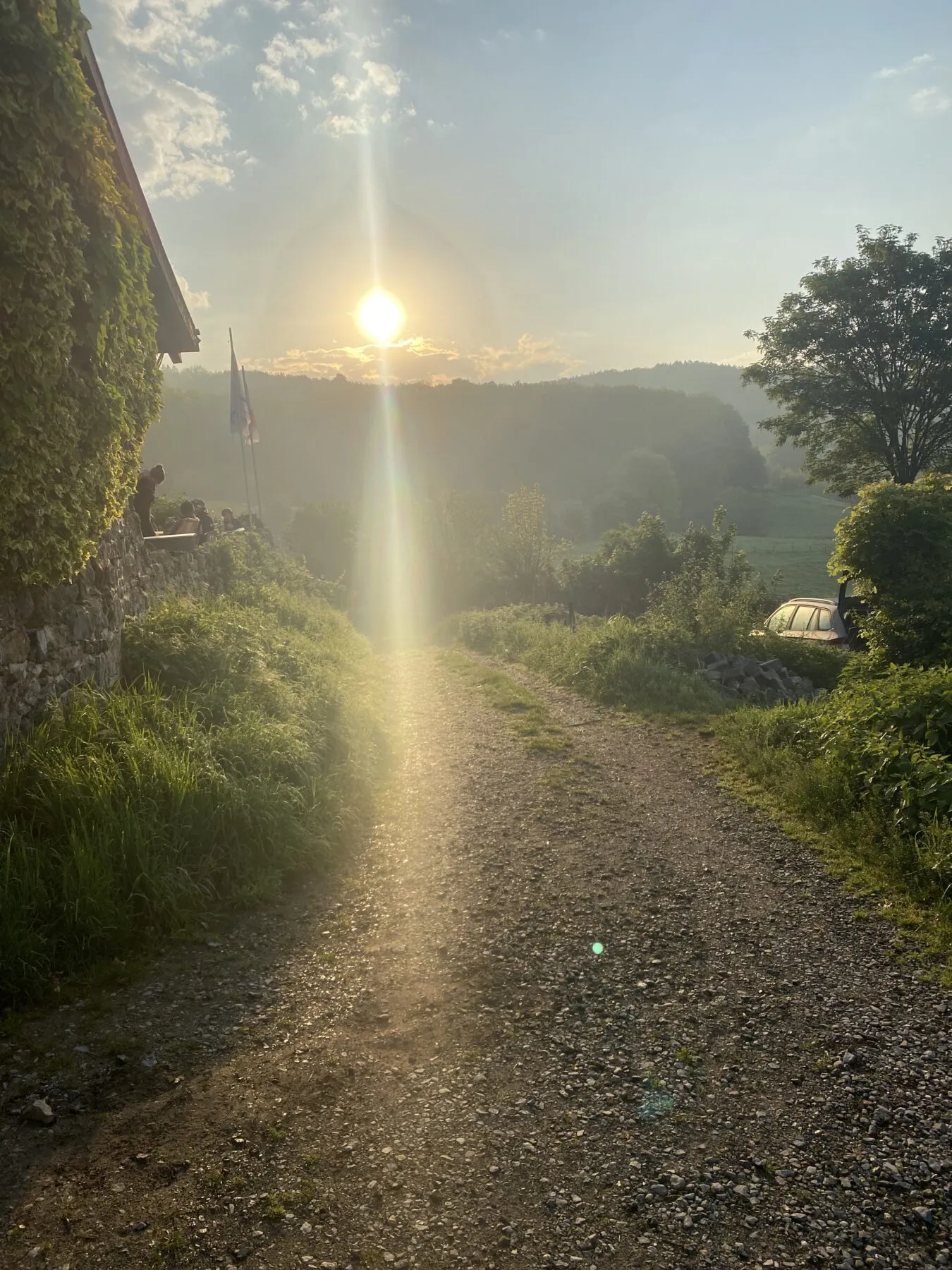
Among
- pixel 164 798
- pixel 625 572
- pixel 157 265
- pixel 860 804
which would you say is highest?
pixel 157 265

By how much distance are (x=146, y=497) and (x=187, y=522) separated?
164 cm

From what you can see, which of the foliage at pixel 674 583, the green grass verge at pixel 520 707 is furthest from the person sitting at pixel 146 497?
the foliage at pixel 674 583

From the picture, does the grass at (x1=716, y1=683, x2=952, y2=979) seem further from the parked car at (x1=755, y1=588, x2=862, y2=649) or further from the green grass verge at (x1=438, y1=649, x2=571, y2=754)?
the parked car at (x1=755, y1=588, x2=862, y2=649)

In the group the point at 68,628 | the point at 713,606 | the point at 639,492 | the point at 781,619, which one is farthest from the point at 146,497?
the point at 639,492

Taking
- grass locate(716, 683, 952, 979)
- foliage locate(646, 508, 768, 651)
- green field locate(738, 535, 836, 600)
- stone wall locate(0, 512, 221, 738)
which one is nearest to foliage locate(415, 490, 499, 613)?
green field locate(738, 535, 836, 600)

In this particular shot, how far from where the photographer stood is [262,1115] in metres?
3.35

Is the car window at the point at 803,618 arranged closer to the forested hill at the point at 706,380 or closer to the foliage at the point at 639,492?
the foliage at the point at 639,492

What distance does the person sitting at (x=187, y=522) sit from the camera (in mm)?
11984

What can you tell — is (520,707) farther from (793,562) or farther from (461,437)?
(461,437)

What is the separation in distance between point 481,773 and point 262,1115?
211 inches

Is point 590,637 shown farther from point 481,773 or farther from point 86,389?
point 86,389

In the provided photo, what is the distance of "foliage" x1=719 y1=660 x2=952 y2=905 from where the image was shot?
17.7 feet

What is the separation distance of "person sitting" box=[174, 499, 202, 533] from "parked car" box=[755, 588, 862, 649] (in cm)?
1058

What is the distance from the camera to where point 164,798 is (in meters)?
5.47
